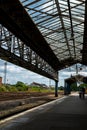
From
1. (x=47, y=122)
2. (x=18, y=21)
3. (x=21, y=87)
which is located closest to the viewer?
(x=47, y=122)

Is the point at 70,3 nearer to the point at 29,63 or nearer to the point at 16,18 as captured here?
the point at 16,18

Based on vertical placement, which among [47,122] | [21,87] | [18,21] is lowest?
[47,122]

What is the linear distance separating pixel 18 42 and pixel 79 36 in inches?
374

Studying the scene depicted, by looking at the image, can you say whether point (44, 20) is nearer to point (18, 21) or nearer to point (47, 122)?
point (18, 21)

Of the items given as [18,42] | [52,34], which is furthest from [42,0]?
[52,34]

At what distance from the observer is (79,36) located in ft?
119

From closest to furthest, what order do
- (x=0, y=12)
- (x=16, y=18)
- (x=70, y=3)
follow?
1. (x=0, y=12)
2. (x=16, y=18)
3. (x=70, y=3)

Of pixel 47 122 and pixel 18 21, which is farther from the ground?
pixel 18 21

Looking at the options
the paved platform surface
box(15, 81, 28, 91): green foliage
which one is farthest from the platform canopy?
box(15, 81, 28, 91): green foliage

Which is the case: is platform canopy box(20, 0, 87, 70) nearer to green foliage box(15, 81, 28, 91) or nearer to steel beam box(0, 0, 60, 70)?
steel beam box(0, 0, 60, 70)

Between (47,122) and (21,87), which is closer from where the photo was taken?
(47,122)

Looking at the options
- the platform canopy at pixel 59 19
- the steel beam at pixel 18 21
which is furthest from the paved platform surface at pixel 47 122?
the platform canopy at pixel 59 19

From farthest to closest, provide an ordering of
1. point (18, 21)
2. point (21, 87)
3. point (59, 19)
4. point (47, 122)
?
1. point (21, 87)
2. point (59, 19)
3. point (18, 21)
4. point (47, 122)

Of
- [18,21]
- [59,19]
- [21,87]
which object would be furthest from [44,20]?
[21,87]
